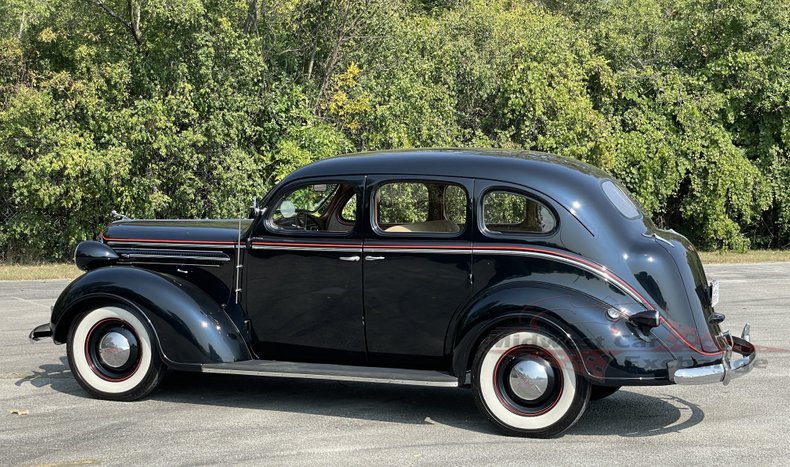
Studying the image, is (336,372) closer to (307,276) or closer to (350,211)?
(307,276)

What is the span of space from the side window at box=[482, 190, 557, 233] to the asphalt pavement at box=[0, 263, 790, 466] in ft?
4.71

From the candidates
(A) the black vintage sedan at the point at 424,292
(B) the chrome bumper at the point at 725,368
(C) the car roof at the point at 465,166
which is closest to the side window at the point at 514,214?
(A) the black vintage sedan at the point at 424,292

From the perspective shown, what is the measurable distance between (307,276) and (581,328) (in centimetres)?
213

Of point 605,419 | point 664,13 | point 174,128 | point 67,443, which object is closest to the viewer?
point 67,443

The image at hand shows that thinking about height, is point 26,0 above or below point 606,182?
above

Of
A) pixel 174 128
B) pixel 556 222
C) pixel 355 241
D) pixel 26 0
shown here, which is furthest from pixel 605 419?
pixel 26 0

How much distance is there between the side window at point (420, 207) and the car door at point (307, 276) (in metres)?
0.19

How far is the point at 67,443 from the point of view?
648cm

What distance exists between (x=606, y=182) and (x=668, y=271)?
3.27ft

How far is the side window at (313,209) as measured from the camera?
766 centimetres

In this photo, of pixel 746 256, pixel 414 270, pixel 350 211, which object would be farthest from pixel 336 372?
pixel 746 256

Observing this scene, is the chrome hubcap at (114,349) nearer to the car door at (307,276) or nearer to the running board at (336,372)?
the running board at (336,372)

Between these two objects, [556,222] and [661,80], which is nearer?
[556,222]

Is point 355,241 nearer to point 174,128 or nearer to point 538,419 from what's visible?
point 538,419
